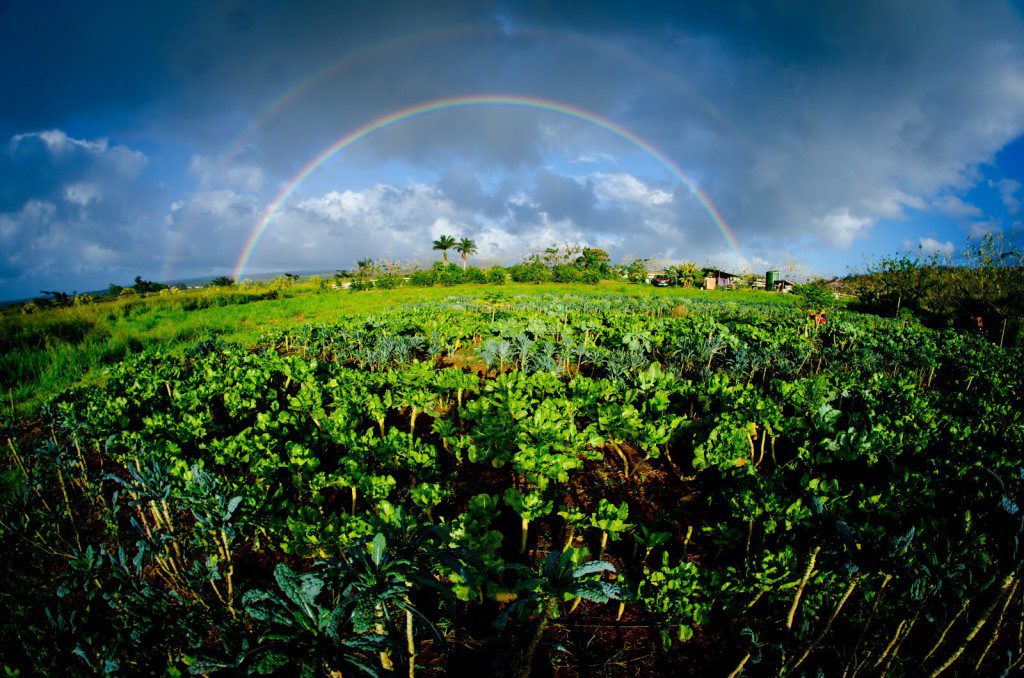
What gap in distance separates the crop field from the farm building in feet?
207

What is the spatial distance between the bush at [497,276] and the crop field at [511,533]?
4463 centimetres

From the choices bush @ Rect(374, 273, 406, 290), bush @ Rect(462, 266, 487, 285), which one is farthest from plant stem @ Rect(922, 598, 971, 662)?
bush @ Rect(462, 266, 487, 285)

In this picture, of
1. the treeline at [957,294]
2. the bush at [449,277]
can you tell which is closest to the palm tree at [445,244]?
the bush at [449,277]

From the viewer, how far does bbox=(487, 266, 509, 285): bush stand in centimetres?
4996

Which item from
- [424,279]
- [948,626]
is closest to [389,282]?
[424,279]

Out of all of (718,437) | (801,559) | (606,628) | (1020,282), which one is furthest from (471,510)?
(1020,282)

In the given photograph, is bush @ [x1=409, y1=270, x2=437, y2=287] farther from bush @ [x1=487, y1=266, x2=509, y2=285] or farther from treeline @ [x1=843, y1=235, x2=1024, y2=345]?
treeline @ [x1=843, y1=235, x2=1024, y2=345]

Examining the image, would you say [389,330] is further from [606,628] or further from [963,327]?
[963,327]

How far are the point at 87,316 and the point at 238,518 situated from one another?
69.0 ft

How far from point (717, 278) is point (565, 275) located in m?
32.7

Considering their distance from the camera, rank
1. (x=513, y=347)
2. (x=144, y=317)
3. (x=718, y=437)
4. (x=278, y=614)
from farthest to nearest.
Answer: (x=144, y=317) < (x=513, y=347) < (x=718, y=437) < (x=278, y=614)

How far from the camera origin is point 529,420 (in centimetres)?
342

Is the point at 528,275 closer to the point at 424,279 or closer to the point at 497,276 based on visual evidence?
the point at 497,276

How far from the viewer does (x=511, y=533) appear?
3471 millimetres
